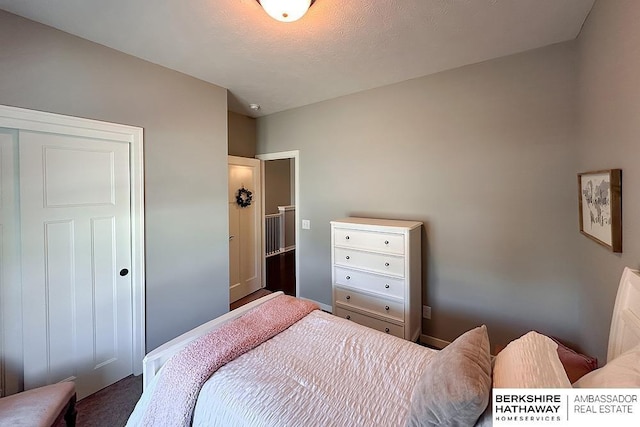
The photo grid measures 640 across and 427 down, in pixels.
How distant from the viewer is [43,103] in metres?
1.78

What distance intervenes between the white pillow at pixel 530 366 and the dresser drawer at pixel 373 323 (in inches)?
53.5

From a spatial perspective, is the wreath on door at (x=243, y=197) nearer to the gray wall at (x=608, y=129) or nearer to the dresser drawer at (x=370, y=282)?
→ the dresser drawer at (x=370, y=282)

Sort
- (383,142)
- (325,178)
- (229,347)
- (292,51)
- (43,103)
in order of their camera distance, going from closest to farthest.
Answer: (229,347)
(43,103)
(292,51)
(383,142)
(325,178)

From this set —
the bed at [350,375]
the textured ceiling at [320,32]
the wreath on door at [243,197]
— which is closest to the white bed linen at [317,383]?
the bed at [350,375]

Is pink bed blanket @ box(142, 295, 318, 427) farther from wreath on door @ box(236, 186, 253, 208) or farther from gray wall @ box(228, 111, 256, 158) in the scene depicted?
gray wall @ box(228, 111, 256, 158)

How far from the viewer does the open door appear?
12.0 ft

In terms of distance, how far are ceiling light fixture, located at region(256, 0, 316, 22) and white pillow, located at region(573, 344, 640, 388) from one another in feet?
6.69

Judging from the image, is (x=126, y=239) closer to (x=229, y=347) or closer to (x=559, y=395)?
(x=229, y=347)

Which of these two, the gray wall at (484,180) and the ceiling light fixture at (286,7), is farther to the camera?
the gray wall at (484,180)

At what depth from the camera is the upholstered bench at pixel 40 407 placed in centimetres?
124

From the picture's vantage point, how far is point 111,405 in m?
1.94

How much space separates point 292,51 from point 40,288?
100 inches

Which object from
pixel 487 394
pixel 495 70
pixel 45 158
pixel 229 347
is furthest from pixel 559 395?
pixel 45 158

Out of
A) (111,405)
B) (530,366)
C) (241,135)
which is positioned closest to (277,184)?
(241,135)
